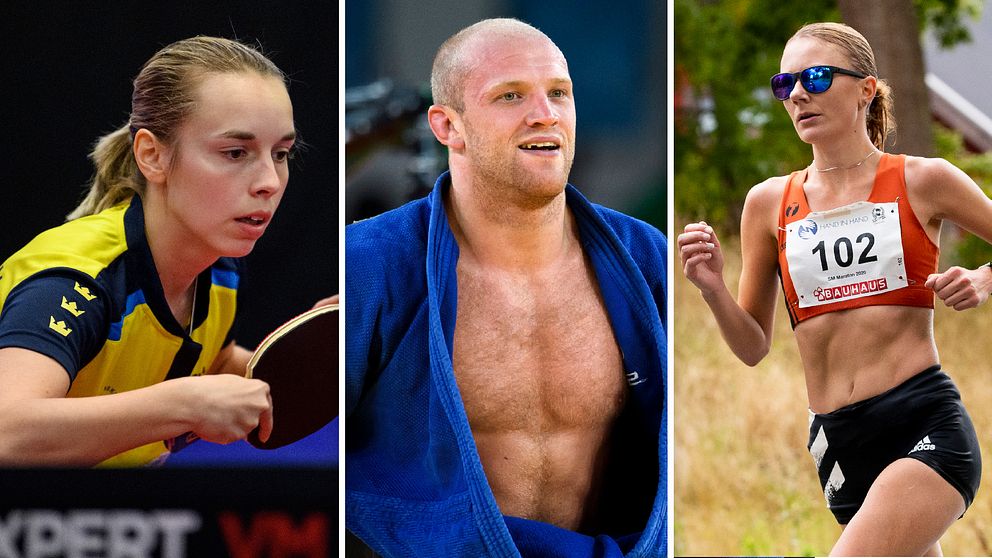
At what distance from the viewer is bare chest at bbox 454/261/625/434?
3729 millimetres

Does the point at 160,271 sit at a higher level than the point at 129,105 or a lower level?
lower

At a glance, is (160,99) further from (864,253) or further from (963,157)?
(963,157)

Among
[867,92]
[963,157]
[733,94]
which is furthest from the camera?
[733,94]

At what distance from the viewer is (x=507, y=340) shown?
148 inches

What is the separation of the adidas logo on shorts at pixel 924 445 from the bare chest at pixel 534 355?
883 millimetres

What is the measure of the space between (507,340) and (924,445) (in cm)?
126

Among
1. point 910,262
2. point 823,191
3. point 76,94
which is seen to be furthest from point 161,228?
point 910,262

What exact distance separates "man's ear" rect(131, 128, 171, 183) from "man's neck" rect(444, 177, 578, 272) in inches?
34.7

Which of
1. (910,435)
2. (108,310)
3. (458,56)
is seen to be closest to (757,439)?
(910,435)

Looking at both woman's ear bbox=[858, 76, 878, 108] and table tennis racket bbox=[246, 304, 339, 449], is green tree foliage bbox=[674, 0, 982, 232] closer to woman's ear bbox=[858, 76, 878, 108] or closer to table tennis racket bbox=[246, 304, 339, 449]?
woman's ear bbox=[858, 76, 878, 108]

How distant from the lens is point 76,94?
378 centimetres

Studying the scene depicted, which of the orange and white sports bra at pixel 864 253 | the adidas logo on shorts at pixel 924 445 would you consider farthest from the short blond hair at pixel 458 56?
the adidas logo on shorts at pixel 924 445

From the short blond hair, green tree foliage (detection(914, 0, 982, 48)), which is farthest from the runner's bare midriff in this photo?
the short blond hair

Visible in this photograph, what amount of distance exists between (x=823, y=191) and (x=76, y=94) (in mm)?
2302
